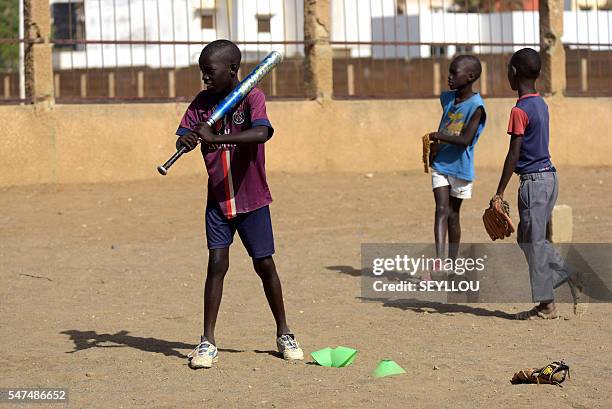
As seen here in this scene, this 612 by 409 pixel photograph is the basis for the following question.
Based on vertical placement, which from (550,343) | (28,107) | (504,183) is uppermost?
(28,107)

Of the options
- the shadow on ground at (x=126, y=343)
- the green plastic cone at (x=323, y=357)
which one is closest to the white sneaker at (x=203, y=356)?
the shadow on ground at (x=126, y=343)

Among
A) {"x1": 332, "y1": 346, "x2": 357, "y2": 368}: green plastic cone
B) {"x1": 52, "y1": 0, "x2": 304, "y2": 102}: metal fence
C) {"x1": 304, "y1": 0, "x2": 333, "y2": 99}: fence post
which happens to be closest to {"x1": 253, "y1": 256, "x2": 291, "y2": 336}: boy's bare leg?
{"x1": 332, "y1": 346, "x2": 357, "y2": 368}: green plastic cone

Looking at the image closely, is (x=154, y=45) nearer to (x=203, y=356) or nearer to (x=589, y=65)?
(x=589, y=65)

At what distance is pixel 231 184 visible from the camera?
5844 mm

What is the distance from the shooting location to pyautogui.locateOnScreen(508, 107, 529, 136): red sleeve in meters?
6.82

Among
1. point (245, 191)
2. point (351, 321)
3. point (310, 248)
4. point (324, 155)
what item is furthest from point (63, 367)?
point (324, 155)

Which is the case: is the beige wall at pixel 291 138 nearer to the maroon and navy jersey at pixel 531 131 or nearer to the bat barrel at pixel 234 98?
the maroon and navy jersey at pixel 531 131

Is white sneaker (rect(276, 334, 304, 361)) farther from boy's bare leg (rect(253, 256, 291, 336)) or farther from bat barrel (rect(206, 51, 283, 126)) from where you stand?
bat barrel (rect(206, 51, 283, 126))

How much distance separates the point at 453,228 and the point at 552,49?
8438 millimetres

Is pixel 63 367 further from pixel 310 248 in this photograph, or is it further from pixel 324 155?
pixel 324 155

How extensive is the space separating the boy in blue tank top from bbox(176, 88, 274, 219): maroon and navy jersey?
230cm

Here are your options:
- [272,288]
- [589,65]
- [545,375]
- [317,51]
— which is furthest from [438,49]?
[545,375]

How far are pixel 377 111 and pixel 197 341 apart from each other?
842 cm

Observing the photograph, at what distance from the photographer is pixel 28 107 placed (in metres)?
12.7
